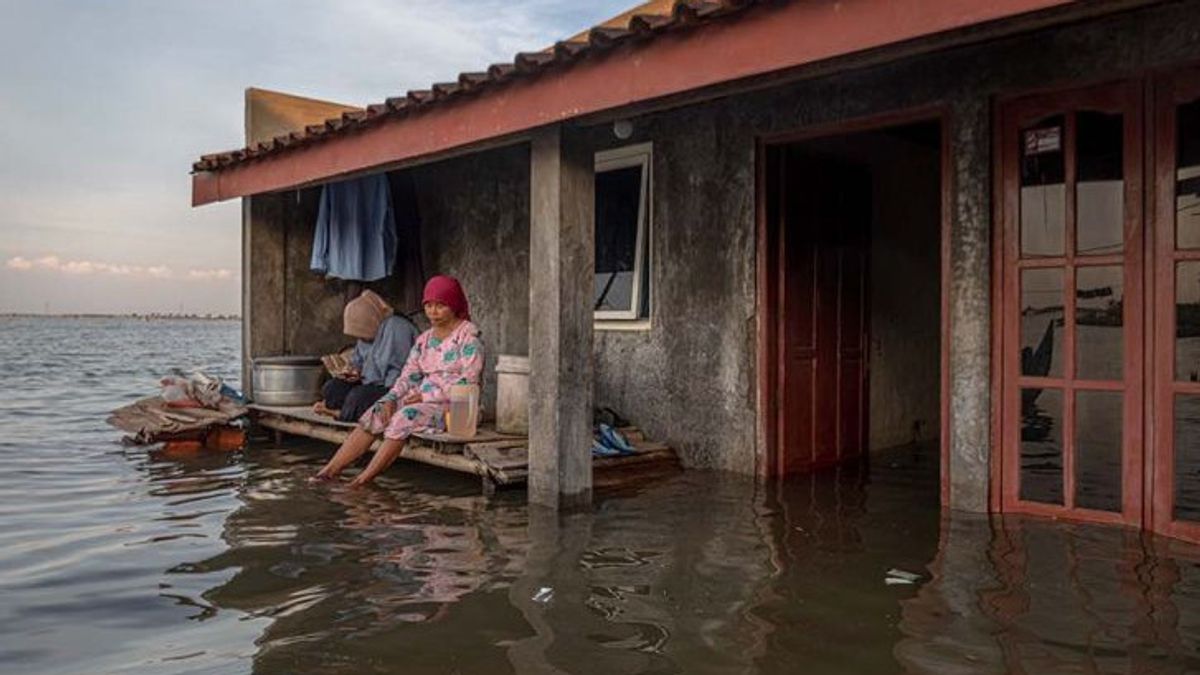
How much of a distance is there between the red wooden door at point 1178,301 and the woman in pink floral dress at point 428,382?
4.33 meters

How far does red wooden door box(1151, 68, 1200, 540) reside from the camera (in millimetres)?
4719

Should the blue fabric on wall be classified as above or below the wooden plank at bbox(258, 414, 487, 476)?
above

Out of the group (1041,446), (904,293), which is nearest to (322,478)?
(1041,446)

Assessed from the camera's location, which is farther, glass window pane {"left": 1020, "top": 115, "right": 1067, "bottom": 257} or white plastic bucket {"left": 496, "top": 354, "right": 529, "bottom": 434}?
white plastic bucket {"left": 496, "top": 354, "right": 529, "bottom": 434}

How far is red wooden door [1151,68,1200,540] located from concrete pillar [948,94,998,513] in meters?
0.91

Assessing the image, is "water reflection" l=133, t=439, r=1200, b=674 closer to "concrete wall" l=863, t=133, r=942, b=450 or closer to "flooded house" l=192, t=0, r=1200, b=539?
"flooded house" l=192, t=0, r=1200, b=539

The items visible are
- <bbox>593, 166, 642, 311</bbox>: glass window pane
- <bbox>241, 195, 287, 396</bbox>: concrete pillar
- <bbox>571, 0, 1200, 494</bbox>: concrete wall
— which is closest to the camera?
<bbox>571, 0, 1200, 494</bbox>: concrete wall

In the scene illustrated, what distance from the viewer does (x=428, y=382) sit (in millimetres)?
6992

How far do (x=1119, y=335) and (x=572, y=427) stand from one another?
3.16 metres

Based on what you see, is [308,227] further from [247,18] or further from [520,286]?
[247,18]

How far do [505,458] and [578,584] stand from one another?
2.28 metres

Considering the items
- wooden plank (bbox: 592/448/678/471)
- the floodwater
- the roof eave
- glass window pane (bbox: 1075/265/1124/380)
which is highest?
the roof eave

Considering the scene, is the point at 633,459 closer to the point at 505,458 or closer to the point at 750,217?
the point at 505,458

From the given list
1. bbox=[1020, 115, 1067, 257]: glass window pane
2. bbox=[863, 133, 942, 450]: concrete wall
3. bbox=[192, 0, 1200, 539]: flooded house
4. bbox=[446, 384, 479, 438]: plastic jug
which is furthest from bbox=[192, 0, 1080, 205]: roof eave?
bbox=[863, 133, 942, 450]: concrete wall
